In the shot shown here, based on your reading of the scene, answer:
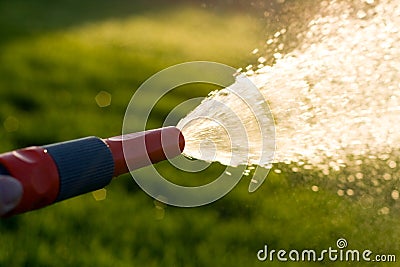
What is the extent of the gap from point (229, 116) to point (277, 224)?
75 cm

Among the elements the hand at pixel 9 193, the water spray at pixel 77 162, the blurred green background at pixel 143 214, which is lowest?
the hand at pixel 9 193

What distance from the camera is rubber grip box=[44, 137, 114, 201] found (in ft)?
3.41

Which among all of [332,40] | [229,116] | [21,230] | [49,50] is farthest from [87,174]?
[49,50]

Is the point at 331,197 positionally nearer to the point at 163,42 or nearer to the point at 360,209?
the point at 360,209

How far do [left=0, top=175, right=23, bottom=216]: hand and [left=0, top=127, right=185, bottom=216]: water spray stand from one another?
12 millimetres

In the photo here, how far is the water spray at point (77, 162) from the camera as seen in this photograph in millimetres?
978

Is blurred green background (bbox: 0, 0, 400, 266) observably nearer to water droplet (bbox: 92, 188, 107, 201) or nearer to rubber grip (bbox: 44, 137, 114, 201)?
water droplet (bbox: 92, 188, 107, 201)

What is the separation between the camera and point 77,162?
1.07 m

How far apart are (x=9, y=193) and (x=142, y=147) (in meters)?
0.31

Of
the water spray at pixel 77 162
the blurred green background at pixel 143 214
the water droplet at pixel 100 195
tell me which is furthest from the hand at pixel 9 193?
the water droplet at pixel 100 195

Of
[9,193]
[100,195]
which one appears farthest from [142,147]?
[100,195]

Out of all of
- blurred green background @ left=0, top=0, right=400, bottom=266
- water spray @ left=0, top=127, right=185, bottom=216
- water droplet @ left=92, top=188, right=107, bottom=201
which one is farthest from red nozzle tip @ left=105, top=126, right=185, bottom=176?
water droplet @ left=92, top=188, right=107, bottom=201

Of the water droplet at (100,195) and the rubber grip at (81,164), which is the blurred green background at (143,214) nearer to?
the water droplet at (100,195)

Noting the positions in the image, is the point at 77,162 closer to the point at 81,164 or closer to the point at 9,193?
the point at 81,164
